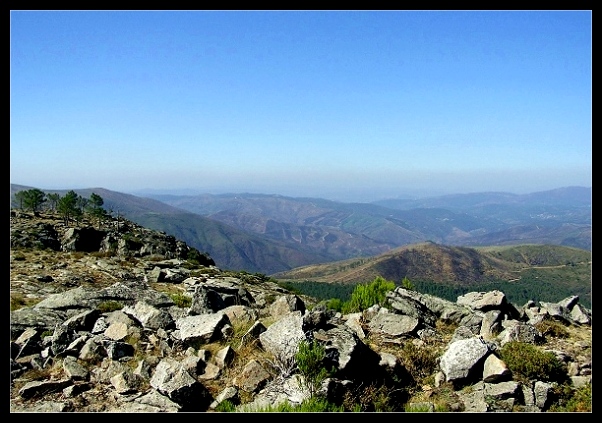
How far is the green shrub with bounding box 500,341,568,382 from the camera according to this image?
9.22 m

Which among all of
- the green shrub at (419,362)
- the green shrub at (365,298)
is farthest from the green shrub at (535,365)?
the green shrub at (365,298)

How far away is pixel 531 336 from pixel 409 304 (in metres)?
4.50

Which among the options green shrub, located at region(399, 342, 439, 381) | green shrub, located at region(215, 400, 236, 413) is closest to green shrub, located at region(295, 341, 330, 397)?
green shrub, located at region(215, 400, 236, 413)

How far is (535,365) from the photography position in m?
9.27

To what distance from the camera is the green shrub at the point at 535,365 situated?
30.2 ft

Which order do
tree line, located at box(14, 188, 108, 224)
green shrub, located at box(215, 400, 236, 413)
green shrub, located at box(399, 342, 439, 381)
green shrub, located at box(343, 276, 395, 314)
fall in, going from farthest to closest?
tree line, located at box(14, 188, 108, 224), green shrub, located at box(343, 276, 395, 314), green shrub, located at box(399, 342, 439, 381), green shrub, located at box(215, 400, 236, 413)

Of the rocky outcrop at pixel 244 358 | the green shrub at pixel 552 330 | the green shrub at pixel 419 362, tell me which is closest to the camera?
A: the rocky outcrop at pixel 244 358

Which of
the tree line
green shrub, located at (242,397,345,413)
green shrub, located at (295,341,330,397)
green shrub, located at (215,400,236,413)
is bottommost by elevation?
green shrub, located at (215,400,236,413)

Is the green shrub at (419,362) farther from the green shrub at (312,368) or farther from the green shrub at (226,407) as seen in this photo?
the green shrub at (226,407)

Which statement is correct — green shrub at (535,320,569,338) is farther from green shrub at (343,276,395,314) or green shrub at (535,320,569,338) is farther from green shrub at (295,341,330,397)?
green shrub at (295,341,330,397)

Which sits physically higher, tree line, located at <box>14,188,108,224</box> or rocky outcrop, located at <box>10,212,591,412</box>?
tree line, located at <box>14,188,108,224</box>

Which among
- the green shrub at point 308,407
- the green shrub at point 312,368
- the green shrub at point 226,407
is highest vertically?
the green shrub at point 312,368
